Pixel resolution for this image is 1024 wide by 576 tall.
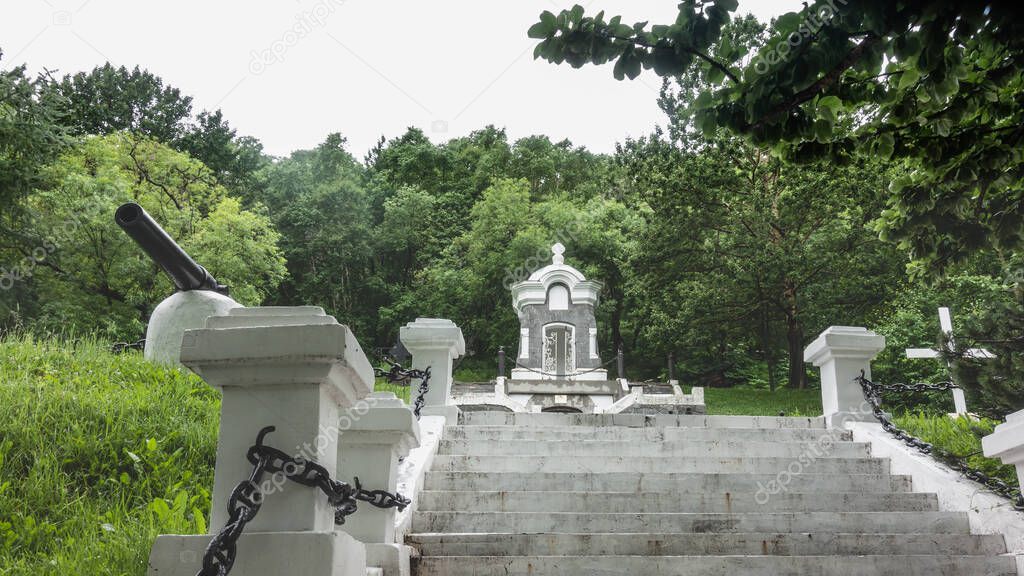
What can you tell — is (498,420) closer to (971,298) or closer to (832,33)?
(832,33)


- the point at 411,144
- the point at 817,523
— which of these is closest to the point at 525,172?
the point at 411,144

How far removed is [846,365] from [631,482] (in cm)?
293

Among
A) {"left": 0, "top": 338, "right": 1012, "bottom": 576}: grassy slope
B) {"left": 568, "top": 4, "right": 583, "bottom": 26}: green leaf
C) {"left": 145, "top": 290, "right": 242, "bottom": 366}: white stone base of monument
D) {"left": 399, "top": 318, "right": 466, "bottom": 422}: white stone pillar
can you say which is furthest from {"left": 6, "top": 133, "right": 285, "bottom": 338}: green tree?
{"left": 568, "top": 4, "right": 583, "bottom": 26}: green leaf

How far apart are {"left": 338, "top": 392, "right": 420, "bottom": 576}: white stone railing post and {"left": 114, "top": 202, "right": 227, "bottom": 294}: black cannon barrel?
4677mm

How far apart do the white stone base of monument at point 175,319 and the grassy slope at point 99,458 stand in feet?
2.56

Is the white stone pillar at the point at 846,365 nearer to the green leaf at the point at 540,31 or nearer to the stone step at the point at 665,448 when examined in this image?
the stone step at the point at 665,448

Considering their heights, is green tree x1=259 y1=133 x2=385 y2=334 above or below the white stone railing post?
above

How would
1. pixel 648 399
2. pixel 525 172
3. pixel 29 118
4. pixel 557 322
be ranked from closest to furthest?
pixel 29 118 < pixel 648 399 < pixel 557 322 < pixel 525 172

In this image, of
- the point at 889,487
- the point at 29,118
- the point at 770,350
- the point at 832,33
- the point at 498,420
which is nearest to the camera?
the point at 832,33

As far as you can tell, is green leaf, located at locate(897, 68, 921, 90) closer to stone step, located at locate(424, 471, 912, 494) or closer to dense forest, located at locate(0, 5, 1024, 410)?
dense forest, located at locate(0, 5, 1024, 410)

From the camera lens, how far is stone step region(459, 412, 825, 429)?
759 cm

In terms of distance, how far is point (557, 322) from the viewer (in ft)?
75.1

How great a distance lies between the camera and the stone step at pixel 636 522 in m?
5.07

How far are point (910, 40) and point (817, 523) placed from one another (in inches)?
127
